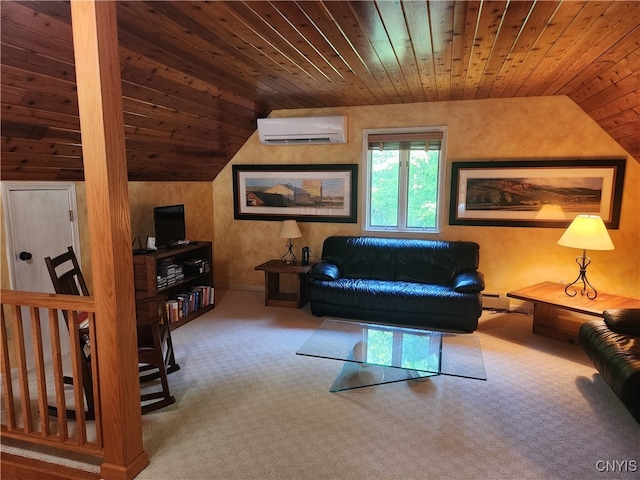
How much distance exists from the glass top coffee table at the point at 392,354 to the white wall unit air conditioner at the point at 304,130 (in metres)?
2.33

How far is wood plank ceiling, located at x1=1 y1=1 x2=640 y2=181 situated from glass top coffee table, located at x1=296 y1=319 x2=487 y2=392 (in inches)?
82.3

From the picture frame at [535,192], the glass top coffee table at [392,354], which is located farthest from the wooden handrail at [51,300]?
the picture frame at [535,192]

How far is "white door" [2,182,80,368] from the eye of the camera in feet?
9.08

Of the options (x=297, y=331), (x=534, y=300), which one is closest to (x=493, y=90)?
(x=534, y=300)

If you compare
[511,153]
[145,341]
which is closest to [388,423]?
[145,341]

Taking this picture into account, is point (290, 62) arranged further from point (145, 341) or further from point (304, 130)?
point (145, 341)

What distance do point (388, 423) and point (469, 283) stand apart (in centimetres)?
183

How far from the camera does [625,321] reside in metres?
2.78

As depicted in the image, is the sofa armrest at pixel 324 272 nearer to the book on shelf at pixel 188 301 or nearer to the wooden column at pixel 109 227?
the book on shelf at pixel 188 301

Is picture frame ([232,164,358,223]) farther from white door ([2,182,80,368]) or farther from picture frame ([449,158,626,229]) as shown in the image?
white door ([2,182,80,368])

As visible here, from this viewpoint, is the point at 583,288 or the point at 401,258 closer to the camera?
the point at 583,288

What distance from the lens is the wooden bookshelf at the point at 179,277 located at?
3645 mm

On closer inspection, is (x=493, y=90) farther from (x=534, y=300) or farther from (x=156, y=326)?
(x=156, y=326)

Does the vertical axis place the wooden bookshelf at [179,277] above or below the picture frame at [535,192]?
below
